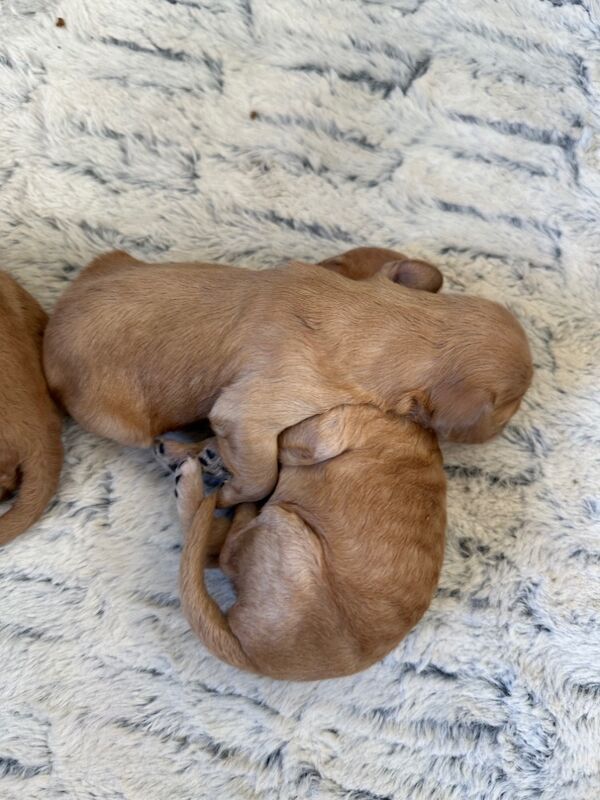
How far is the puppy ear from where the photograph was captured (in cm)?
200

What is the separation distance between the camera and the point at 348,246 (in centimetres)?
228

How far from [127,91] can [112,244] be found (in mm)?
448

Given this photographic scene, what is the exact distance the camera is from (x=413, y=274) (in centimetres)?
200

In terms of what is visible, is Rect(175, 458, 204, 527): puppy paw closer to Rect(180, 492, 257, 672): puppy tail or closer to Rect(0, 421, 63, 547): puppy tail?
Rect(180, 492, 257, 672): puppy tail

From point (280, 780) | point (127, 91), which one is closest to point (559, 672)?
point (280, 780)

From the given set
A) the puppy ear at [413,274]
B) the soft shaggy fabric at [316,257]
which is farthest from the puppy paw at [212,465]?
the puppy ear at [413,274]

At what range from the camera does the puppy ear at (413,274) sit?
6.55 ft

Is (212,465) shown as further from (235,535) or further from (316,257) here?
(316,257)

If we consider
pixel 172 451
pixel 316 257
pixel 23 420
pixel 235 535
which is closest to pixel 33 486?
pixel 23 420

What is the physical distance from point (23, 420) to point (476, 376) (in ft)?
3.33

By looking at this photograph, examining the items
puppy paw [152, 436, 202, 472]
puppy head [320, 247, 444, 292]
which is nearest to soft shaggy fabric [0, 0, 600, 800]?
puppy paw [152, 436, 202, 472]

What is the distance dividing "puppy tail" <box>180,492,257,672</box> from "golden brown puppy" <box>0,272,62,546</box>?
38cm

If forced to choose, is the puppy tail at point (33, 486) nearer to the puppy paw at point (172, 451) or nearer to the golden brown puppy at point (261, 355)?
the golden brown puppy at point (261, 355)

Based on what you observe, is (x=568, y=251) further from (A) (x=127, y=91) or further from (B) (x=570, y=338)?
(A) (x=127, y=91)
